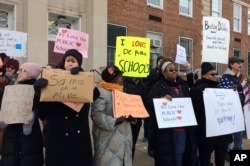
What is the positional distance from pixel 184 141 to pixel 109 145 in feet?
3.66

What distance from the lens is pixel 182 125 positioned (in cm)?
444

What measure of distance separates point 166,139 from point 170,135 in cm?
7

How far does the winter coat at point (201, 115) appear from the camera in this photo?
4.82 meters

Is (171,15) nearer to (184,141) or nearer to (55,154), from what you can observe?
(184,141)

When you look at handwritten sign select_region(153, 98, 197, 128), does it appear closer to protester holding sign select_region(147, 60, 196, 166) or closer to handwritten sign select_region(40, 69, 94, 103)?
protester holding sign select_region(147, 60, 196, 166)

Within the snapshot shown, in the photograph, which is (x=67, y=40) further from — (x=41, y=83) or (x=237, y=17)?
(x=237, y=17)

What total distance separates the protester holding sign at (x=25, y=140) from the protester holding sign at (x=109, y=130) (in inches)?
24.9

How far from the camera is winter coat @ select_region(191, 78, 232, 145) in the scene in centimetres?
482

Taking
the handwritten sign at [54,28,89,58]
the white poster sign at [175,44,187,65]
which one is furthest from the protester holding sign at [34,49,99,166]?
the white poster sign at [175,44,187,65]

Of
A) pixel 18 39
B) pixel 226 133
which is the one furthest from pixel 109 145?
pixel 18 39

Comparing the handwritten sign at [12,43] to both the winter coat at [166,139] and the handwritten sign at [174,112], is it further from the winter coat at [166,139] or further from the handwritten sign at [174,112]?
the handwritten sign at [174,112]

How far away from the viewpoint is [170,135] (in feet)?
14.4

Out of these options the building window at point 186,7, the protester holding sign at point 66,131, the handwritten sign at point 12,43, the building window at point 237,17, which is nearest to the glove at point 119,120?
the protester holding sign at point 66,131

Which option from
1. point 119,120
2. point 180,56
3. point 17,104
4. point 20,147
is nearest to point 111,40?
point 180,56
